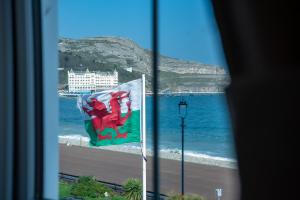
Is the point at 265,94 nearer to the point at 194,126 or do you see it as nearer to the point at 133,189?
the point at 194,126

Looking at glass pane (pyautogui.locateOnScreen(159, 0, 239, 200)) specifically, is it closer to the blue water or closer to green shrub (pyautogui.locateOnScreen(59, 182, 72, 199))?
the blue water

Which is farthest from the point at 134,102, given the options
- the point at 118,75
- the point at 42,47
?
the point at 42,47

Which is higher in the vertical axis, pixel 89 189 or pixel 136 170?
pixel 136 170

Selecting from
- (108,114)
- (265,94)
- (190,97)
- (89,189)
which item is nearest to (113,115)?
(108,114)

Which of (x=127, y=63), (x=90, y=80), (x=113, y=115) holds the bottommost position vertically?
(x=113, y=115)

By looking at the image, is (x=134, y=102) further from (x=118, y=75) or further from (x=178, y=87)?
(x=178, y=87)

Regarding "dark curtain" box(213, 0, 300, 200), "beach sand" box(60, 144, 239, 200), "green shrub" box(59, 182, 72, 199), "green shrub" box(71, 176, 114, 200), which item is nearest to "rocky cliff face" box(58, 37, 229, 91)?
"beach sand" box(60, 144, 239, 200)

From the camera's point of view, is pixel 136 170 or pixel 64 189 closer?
pixel 64 189
